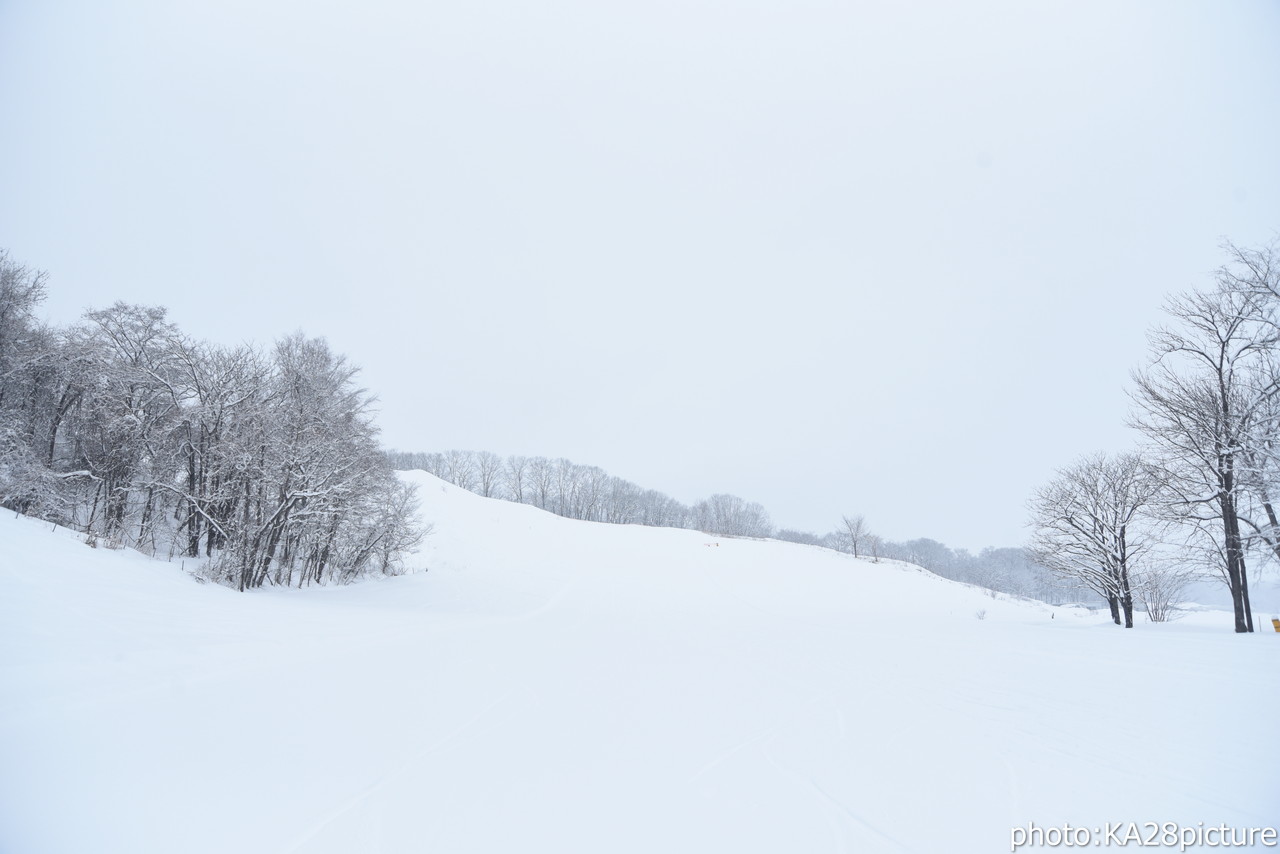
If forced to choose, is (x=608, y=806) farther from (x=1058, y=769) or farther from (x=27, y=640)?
(x=27, y=640)

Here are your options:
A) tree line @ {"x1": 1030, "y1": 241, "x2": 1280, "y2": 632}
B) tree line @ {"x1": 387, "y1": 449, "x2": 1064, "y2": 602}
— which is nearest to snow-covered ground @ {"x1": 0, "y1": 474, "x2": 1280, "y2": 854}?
tree line @ {"x1": 1030, "y1": 241, "x2": 1280, "y2": 632}

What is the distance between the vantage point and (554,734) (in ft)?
13.7

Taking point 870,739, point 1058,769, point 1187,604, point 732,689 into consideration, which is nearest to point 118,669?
point 732,689

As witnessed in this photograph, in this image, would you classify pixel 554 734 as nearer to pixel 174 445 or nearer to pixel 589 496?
pixel 174 445

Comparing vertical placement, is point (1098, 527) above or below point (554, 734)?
above

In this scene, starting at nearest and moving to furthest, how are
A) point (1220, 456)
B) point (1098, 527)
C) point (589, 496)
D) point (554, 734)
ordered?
point (554, 734), point (1220, 456), point (1098, 527), point (589, 496)

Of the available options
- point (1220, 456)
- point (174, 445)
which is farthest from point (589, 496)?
point (1220, 456)

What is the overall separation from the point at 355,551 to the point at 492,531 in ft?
46.6

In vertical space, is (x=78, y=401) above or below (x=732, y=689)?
above

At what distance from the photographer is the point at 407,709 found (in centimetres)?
460

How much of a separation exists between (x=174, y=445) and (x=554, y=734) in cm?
1809

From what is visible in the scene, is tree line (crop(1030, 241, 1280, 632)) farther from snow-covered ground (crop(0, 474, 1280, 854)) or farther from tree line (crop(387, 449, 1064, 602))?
tree line (crop(387, 449, 1064, 602))

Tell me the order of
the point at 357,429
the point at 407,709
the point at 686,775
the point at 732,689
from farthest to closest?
the point at 357,429 → the point at 732,689 → the point at 407,709 → the point at 686,775

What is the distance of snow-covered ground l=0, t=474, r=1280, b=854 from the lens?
2799 mm
